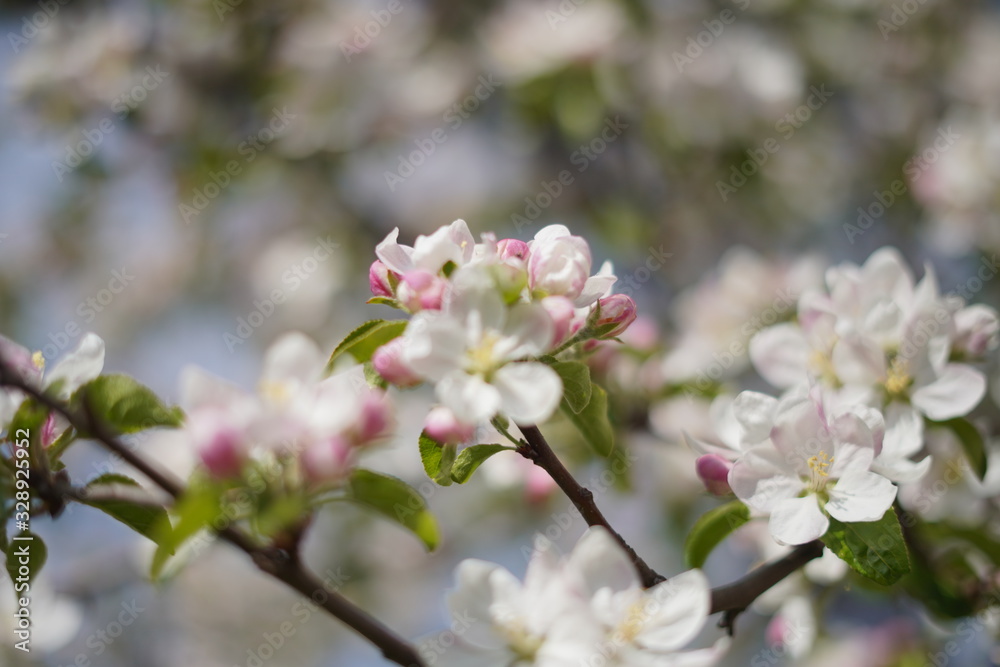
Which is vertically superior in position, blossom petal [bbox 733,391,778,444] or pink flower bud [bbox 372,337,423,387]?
pink flower bud [bbox 372,337,423,387]

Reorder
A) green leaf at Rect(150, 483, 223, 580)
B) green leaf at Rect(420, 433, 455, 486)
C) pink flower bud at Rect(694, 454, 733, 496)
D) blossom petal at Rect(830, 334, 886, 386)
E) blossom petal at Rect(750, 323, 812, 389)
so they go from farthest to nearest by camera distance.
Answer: blossom petal at Rect(750, 323, 812, 389)
blossom petal at Rect(830, 334, 886, 386)
pink flower bud at Rect(694, 454, 733, 496)
green leaf at Rect(420, 433, 455, 486)
green leaf at Rect(150, 483, 223, 580)

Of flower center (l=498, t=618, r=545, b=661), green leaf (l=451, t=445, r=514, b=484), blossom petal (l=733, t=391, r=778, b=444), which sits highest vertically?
green leaf (l=451, t=445, r=514, b=484)

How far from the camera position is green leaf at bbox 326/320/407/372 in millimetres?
941

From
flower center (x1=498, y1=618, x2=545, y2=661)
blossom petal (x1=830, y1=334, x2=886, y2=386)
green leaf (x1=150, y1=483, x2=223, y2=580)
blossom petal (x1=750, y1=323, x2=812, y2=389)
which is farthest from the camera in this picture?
blossom petal (x1=750, y1=323, x2=812, y2=389)

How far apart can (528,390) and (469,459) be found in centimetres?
17

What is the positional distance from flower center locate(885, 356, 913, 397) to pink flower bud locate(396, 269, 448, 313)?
653 millimetres

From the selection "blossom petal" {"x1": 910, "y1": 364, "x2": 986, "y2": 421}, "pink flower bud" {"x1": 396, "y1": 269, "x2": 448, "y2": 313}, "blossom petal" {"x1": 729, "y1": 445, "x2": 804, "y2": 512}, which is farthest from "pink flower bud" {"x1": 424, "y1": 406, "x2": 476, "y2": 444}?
"blossom petal" {"x1": 910, "y1": 364, "x2": 986, "y2": 421}

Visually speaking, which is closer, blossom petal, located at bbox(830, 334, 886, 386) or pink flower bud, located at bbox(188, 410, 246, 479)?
pink flower bud, located at bbox(188, 410, 246, 479)

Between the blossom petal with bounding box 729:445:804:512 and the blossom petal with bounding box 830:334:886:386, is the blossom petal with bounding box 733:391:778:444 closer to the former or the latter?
the blossom petal with bounding box 729:445:804:512

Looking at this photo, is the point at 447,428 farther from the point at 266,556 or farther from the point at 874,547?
the point at 874,547

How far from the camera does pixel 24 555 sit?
94 cm

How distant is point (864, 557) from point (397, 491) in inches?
20.3

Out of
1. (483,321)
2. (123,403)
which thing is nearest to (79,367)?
(123,403)

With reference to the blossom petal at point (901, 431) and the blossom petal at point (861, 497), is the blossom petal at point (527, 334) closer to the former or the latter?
the blossom petal at point (861, 497)
